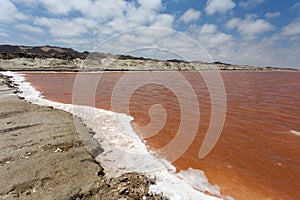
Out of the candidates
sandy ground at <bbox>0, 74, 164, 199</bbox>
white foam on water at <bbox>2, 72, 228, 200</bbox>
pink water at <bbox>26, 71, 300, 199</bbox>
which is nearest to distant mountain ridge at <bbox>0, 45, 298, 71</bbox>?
pink water at <bbox>26, 71, 300, 199</bbox>

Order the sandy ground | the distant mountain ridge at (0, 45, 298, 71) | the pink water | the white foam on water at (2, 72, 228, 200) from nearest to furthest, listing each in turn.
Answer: the sandy ground, the white foam on water at (2, 72, 228, 200), the pink water, the distant mountain ridge at (0, 45, 298, 71)

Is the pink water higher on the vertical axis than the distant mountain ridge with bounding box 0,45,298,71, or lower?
higher

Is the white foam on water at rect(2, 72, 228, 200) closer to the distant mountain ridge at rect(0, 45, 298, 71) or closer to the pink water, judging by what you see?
the pink water

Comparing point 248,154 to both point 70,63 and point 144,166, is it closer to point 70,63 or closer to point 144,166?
point 144,166

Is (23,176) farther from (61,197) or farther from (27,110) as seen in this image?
(27,110)

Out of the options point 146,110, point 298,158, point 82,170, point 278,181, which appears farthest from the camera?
point 146,110

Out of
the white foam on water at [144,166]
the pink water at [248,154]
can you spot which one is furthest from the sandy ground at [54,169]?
the pink water at [248,154]

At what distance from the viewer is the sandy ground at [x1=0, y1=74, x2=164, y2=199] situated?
403 centimetres

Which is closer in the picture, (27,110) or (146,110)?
(27,110)

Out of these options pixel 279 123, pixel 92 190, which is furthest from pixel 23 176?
pixel 279 123

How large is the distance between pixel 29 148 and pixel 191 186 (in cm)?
439

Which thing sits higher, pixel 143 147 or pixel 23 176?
pixel 23 176

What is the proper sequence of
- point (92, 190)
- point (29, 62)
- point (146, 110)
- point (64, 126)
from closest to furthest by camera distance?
point (92, 190), point (64, 126), point (146, 110), point (29, 62)

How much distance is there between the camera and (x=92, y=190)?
163 inches
